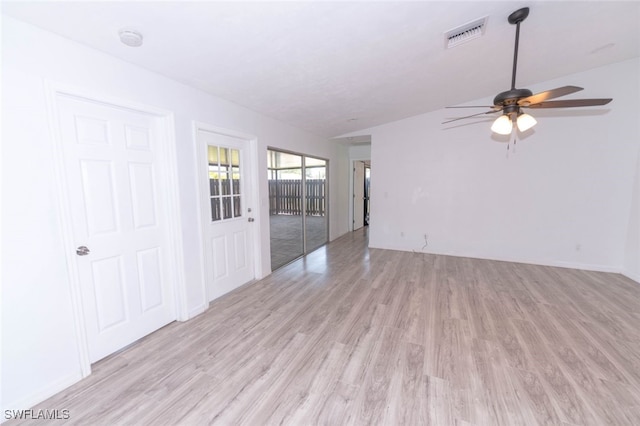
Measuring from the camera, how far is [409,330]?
2.49m

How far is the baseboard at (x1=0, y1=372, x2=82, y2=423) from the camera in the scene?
158 cm

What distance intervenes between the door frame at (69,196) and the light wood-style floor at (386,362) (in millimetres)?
355

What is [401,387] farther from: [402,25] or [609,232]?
[609,232]

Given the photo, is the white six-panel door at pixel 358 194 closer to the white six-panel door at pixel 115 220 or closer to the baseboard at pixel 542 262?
the baseboard at pixel 542 262

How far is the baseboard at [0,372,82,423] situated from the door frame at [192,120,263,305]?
120 cm

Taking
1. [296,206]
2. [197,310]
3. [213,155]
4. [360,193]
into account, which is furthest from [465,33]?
[296,206]

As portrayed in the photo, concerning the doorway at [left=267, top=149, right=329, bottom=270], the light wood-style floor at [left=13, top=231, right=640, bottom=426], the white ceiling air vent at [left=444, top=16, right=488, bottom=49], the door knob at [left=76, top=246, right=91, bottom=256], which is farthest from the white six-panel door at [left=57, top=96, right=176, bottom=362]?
the white ceiling air vent at [left=444, top=16, right=488, bottom=49]

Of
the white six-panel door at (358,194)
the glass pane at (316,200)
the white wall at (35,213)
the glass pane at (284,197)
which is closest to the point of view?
the white wall at (35,213)

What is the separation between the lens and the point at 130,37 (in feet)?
5.74

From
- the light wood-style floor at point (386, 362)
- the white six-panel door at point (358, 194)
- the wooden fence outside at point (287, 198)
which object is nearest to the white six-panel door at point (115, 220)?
the light wood-style floor at point (386, 362)

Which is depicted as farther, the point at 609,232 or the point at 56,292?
the point at 609,232

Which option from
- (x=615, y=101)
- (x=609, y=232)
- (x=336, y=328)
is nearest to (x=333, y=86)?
(x=336, y=328)

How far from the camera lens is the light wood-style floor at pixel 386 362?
1.61 metres

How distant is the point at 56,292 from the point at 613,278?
6.44m
